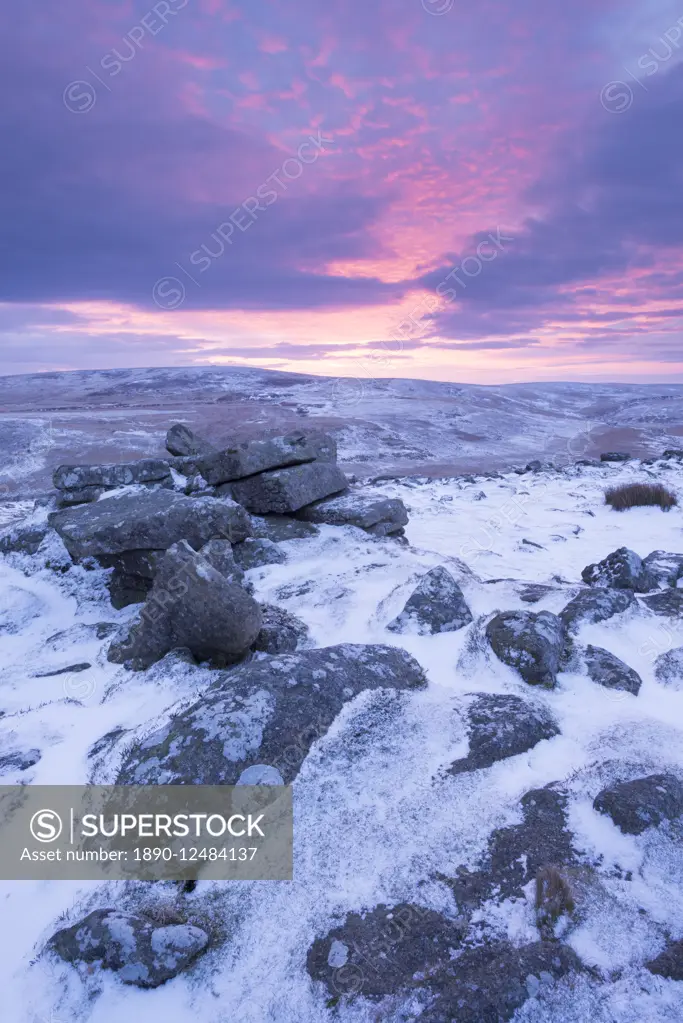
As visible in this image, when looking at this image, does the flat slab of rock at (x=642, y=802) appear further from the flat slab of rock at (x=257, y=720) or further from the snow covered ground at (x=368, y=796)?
the flat slab of rock at (x=257, y=720)

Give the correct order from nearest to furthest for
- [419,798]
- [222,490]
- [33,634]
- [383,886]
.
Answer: [383,886], [419,798], [33,634], [222,490]

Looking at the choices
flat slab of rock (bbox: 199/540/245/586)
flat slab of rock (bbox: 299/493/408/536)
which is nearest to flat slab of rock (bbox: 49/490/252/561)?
flat slab of rock (bbox: 199/540/245/586)

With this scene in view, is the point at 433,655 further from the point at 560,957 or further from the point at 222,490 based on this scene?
the point at 222,490

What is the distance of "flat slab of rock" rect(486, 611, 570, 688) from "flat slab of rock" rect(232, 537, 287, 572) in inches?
170

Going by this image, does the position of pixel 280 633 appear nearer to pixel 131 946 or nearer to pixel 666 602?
pixel 131 946

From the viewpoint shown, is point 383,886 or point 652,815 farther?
point 652,815

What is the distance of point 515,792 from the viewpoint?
410cm

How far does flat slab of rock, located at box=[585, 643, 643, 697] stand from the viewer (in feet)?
17.7

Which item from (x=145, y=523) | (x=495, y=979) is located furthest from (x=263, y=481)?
(x=495, y=979)

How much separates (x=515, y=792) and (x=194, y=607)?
3.62 m

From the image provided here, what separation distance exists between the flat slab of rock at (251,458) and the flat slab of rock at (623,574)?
19.0 feet

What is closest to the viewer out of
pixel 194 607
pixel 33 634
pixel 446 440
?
pixel 194 607

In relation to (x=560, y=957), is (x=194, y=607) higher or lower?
higher

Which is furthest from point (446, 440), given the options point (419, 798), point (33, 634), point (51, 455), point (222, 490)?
point (419, 798)
